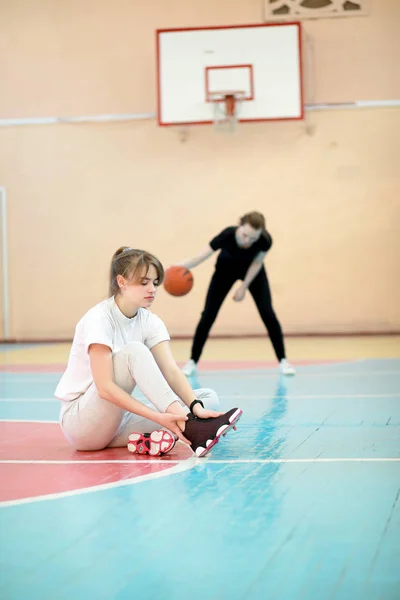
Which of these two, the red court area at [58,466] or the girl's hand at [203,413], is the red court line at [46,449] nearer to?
the red court area at [58,466]

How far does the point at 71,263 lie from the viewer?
12555 millimetres

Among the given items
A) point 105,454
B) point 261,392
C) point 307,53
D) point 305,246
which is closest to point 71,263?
point 305,246

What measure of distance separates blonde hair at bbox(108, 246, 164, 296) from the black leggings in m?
3.61

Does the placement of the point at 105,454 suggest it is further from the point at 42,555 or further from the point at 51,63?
the point at 51,63

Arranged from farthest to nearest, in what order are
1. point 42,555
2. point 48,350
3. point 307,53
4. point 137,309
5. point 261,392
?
point 307,53 < point 48,350 < point 261,392 < point 137,309 < point 42,555

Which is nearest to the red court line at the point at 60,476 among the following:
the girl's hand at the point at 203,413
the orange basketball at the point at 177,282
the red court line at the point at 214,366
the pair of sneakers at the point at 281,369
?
the girl's hand at the point at 203,413

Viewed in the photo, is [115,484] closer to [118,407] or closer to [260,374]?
[118,407]

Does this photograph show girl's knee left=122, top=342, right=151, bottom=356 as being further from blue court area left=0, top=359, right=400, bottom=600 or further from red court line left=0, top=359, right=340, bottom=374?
red court line left=0, top=359, right=340, bottom=374

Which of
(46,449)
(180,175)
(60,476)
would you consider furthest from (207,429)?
(180,175)

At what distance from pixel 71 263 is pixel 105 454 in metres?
8.66

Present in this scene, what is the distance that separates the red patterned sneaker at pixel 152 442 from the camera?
3.99 meters

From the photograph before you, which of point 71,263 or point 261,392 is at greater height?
point 71,263

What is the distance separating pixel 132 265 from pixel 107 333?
31cm

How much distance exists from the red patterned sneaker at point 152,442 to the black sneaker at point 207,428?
0.24m
